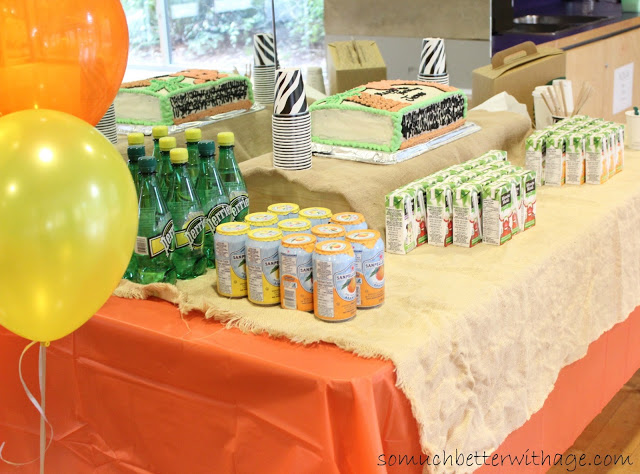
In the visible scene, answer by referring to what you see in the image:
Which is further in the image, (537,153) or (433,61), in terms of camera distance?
(433,61)

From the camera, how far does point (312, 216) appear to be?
1.57m

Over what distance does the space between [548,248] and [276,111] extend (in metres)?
0.69

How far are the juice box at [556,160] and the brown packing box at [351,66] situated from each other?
2.68ft

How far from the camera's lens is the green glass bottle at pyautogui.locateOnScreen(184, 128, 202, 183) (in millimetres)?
1650

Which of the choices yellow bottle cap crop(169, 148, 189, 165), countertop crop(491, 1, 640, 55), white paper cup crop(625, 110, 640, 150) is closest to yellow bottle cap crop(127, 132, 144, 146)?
yellow bottle cap crop(169, 148, 189, 165)

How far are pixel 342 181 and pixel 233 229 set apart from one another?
0.38 metres

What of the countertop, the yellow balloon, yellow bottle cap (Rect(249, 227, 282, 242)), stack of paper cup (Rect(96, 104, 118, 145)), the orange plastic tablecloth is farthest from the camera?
the countertop

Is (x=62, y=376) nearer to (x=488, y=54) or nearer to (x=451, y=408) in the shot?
(x=451, y=408)

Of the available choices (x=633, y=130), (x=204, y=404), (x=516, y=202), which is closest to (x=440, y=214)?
(x=516, y=202)

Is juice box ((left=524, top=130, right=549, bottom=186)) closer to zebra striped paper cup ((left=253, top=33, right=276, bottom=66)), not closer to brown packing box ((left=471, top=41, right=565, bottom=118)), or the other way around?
brown packing box ((left=471, top=41, right=565, bottom=118))

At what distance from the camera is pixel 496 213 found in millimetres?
1688

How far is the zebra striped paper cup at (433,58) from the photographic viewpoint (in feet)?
8.16

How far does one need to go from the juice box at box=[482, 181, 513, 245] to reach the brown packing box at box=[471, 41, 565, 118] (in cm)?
111

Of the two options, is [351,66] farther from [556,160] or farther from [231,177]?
[231,177]
